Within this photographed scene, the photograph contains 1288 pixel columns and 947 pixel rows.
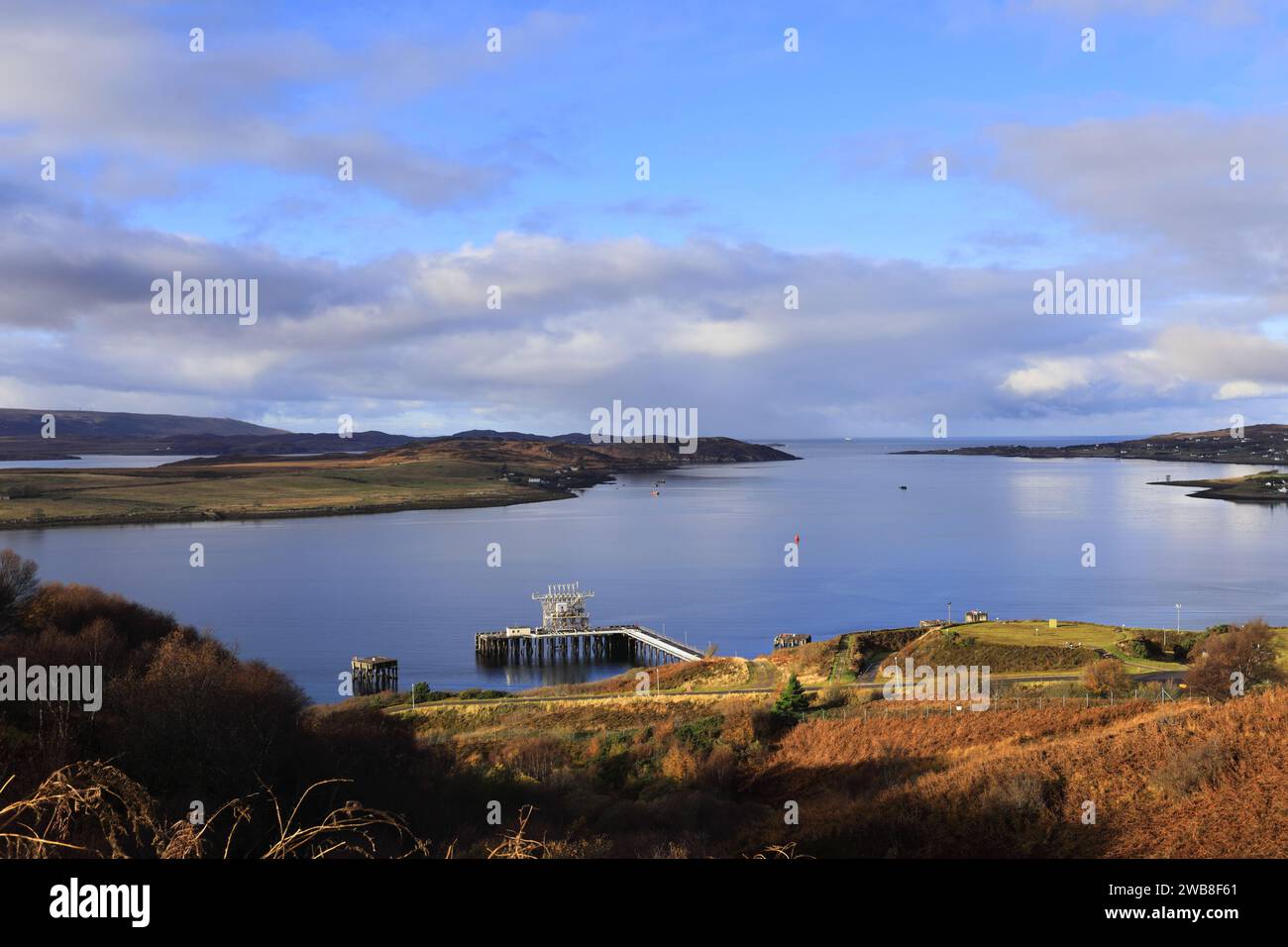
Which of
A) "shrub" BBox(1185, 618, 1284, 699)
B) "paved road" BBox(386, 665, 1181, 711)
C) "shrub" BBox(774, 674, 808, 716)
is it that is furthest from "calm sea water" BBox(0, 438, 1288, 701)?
"shrub" BBox(1185, 618, 1284, 699)

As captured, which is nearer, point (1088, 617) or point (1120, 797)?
point (1120, 797)

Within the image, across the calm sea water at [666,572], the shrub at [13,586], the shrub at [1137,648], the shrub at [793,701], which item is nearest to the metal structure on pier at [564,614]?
the calm sea water at [666,572]

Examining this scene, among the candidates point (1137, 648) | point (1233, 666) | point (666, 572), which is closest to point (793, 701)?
point (1233, 666)

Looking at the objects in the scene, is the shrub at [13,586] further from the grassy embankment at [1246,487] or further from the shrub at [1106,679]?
the grassy embankment at [1246,487]

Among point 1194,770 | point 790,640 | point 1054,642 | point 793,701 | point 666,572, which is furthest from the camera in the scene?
point 666,572

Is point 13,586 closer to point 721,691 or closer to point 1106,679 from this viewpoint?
point 721,691

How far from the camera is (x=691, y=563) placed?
82.1 m

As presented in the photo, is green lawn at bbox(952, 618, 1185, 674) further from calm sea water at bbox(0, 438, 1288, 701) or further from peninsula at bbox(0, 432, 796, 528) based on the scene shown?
peninsula at bbox(0, 432, 796, 528)

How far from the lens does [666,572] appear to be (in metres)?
78.7

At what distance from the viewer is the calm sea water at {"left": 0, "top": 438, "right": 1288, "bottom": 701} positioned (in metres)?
57.1

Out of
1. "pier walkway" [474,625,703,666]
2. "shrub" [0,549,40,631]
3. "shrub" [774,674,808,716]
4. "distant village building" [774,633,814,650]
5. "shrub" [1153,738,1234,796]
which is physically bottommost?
"pier walkway" [474,625,703,666]
